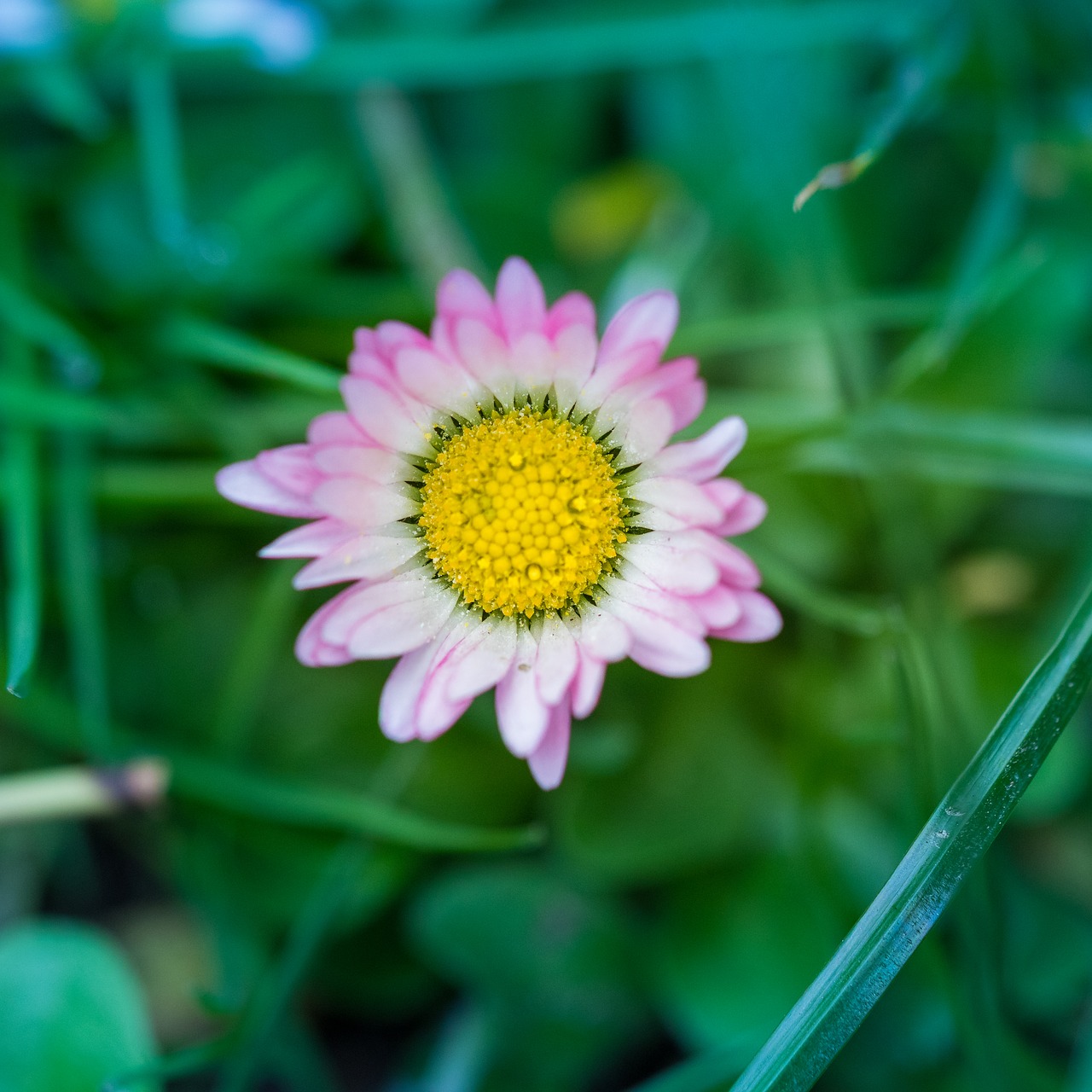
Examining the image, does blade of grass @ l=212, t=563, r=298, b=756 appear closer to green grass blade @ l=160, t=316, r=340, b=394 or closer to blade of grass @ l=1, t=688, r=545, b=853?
blade of grass @ l=1, t=688, r=545, b=853

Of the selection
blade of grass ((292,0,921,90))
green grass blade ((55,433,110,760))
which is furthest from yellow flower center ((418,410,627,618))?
blade of grass ((292,0,921,90))

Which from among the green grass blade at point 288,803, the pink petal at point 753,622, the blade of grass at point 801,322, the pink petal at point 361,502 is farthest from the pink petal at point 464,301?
the green grass blade at point 288,803

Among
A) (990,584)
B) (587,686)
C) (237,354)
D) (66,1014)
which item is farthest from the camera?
(990,584)

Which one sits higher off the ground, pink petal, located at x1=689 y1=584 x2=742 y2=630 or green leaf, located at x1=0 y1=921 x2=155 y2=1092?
pink petal, located at x1=689 y1=584 x2=742 y2=630

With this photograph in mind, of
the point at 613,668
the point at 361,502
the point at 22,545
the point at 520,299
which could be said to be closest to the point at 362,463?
the point at 361,502

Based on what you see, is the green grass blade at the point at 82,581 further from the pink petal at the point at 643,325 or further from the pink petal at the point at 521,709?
the pink petal at the point at 643,325

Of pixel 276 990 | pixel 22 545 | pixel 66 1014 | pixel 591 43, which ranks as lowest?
pixel 66 1014

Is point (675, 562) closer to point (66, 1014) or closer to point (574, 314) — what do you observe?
point (574, 314)
